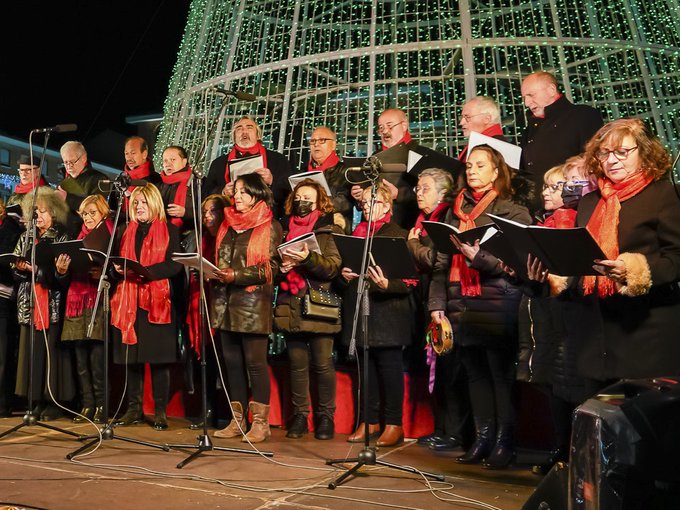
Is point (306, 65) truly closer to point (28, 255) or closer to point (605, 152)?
point (28, 255)

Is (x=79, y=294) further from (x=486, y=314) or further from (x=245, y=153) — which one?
(x=486, y=314)

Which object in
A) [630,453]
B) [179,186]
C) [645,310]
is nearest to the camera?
[630,453]

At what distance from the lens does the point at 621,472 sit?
145 cm

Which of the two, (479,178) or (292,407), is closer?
(479,178)

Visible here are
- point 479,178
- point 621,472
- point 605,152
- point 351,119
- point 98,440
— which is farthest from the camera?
point 351,119

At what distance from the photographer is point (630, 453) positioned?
1447 mm

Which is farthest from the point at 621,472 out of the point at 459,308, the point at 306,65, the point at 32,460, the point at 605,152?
the point at 306,65

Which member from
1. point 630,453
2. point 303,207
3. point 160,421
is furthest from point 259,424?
point 630,453

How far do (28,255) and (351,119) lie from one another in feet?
9.89

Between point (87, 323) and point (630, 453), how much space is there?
5.17 meters

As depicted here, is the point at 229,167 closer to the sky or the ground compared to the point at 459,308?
closer to the sky

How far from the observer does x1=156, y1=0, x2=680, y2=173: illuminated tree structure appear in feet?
21.5

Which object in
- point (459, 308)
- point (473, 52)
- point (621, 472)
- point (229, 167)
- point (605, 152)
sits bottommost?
point (621, 472)

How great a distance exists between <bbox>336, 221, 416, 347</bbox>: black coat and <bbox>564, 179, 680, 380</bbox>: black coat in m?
1.83
